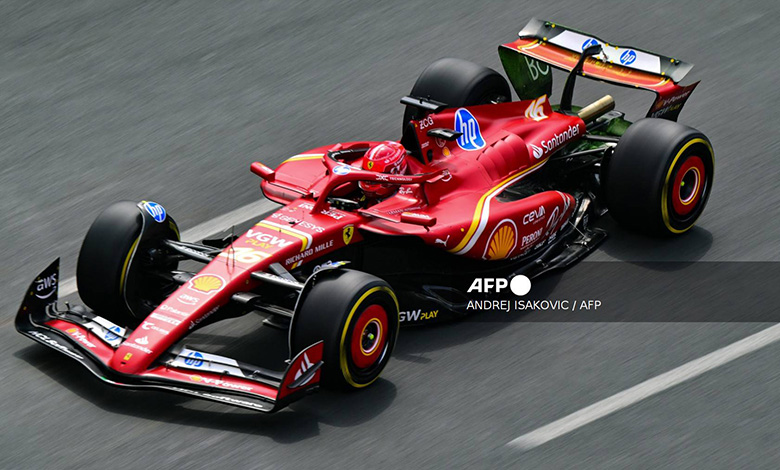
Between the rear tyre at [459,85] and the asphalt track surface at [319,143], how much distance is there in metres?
1.13

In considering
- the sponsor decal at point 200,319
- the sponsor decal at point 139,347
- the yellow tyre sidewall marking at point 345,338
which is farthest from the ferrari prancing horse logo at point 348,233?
the sponsor decal at point 139,347

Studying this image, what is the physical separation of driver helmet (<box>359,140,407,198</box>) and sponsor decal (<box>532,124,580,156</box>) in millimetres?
1452

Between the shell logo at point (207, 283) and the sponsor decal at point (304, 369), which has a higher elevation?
the shell logo at point (207, 283)

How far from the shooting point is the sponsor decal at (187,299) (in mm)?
8664

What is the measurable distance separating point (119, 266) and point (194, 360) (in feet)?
3.95

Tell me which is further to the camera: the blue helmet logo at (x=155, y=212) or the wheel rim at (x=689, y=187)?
the wheel rim at (x=689, y=187)

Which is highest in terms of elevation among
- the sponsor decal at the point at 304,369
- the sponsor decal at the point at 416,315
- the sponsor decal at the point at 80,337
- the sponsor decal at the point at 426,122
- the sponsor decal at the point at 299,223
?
the sponsor decal at the point at 426,122

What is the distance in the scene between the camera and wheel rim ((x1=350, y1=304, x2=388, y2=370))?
8.45 m

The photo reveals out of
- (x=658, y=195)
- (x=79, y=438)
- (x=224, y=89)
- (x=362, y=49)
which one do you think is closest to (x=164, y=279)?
(x=79, y=438)

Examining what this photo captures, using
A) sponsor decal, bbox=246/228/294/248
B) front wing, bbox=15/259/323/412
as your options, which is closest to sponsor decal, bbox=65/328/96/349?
front wing, bbox=15/259/323/412

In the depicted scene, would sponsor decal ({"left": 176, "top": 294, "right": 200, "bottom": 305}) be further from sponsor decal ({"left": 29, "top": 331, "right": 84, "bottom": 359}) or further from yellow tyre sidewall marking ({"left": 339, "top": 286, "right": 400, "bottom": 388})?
yellow tyre sidewall marking ({"left": 339, "top": 286, "right": 400, "bottom": 388})

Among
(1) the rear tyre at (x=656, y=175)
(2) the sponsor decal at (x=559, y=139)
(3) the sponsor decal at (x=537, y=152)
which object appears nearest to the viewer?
(1) the rear tyre at (x=656, y=175)

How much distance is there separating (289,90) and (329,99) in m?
0.51

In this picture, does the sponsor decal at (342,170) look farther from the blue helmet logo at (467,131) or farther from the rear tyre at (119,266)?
the rear tyre at (119,266)
